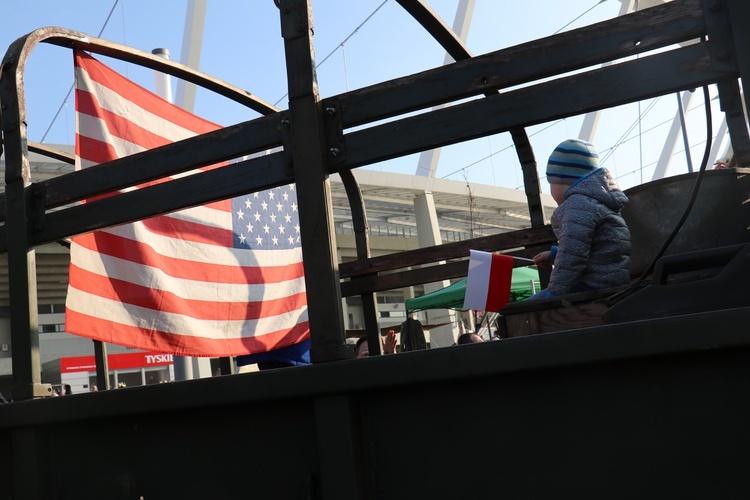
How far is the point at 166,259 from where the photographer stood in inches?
150

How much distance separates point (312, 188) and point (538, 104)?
52 centimetres

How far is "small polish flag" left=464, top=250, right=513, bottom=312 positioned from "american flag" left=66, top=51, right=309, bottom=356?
→ 1.61 meters

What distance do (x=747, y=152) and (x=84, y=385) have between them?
65.9 ft

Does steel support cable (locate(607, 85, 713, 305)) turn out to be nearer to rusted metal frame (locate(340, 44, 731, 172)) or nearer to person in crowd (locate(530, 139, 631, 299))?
rusted metal frame (locate(340, 44, 731, 172))

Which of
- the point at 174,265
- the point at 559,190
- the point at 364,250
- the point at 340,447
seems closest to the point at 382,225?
the point at 364,250

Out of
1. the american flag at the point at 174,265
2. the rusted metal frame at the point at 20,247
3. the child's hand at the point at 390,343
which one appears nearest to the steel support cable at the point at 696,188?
the rusted metal frame at the point at 20,247

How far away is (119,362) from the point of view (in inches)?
900

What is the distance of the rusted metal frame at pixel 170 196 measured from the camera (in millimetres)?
1849

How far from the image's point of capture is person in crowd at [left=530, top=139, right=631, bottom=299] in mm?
2672

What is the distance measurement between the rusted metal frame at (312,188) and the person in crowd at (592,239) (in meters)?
1.17

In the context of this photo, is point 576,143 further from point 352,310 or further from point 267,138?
point 352,310

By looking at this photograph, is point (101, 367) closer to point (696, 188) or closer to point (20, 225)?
point (20, 225)

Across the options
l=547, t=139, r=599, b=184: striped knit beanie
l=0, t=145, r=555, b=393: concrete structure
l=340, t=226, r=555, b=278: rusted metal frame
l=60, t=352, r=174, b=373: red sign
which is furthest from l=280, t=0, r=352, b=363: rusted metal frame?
l=0, t=145, r=555, b=393: concrete structure

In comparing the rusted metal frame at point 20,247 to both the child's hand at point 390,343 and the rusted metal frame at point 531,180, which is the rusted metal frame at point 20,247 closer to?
the rusted metal frame at point 531,180
